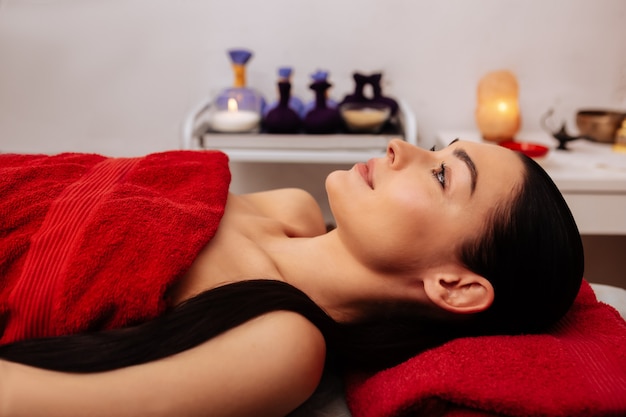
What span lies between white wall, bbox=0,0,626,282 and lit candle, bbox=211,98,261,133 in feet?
1.01

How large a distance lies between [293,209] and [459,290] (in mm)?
483

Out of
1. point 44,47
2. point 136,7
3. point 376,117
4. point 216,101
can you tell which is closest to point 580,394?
point 376,117

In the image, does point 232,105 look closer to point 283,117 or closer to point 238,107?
point 238,107

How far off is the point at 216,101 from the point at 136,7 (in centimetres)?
52

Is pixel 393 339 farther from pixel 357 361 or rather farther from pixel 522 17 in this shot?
pixel 522 17

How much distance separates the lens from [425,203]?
831 mm

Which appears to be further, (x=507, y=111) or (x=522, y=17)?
(x=522, y=17)

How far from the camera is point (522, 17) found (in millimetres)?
1790

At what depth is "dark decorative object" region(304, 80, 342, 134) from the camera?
1.58 metres

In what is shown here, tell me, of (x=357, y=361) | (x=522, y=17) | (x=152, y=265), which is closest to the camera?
(x=152, y=265)

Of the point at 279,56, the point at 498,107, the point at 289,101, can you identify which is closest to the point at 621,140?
the point at 498,107

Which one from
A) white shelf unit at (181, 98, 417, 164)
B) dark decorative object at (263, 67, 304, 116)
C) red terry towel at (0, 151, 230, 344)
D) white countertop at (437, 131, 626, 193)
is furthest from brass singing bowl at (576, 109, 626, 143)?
red terry towel at (0, 151, 230, 344)

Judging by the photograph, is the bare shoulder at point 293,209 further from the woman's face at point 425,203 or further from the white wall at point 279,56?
the white wall at point 279,56

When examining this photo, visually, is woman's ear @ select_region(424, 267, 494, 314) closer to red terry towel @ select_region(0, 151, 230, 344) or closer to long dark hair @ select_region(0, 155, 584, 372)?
long dark hair @ select_region(0, 155, 584, 372)
